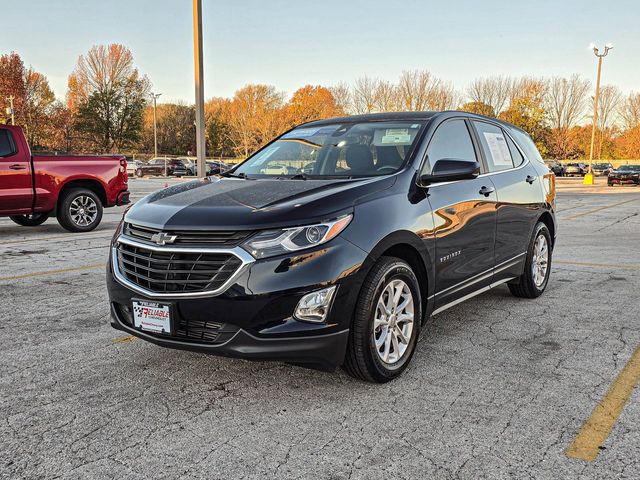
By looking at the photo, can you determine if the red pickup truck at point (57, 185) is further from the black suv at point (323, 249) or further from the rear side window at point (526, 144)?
the rear side window at point (526, 144)

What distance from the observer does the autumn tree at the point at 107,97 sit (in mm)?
66938

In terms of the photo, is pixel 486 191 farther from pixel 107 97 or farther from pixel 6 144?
pixel 107 97

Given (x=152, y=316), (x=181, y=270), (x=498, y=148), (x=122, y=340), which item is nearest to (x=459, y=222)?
(x=498, y=148)

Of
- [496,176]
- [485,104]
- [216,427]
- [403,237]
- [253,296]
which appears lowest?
[216,427]

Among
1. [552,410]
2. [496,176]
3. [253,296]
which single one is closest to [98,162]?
[496,176]

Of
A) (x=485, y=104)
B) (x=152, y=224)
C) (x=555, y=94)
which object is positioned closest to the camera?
(x=152, y=224)

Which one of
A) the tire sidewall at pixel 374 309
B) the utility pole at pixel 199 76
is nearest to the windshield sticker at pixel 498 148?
the tire sidewall at pixel 374 309

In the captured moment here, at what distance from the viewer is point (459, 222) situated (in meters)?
4.30

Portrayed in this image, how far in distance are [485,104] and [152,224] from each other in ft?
200

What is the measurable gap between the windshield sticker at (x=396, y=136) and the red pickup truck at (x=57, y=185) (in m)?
8.12

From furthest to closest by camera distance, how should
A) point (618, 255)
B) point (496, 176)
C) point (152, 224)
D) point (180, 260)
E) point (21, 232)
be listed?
point (21, 232) → point (618, 255) → point (496, 176) → point (152, 224) → point (180, 260)

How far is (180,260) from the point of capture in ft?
10.6

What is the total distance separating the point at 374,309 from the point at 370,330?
0.40 feet

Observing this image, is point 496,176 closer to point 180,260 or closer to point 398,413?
point 398,413
